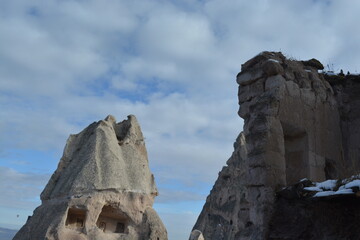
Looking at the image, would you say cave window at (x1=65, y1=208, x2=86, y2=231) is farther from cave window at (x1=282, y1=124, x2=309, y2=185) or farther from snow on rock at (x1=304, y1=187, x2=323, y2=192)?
snow on rock at (x1=304, y1=187, x2=323, y2=192)

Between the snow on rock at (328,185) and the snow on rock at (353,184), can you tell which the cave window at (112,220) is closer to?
the snow on rock at (328,185)

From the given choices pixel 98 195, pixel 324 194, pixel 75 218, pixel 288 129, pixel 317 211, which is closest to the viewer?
pixel 324 194

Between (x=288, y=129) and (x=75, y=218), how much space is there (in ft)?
38.9

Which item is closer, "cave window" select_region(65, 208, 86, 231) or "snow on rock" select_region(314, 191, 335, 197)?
"snow on rock" select_region(314, 191, 335, 197)

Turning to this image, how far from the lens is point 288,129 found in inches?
260

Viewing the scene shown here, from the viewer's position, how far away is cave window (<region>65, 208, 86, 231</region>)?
15672 millimetres

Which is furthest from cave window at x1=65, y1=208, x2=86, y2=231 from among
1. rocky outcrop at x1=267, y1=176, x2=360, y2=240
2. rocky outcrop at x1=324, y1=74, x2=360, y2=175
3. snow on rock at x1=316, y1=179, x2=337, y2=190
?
snow on rock at x1=316, y1=179, x2=337, y2=190

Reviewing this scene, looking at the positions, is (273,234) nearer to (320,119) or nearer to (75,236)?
(320,119)

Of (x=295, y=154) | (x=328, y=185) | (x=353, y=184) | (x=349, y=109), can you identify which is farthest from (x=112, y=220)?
(x=353, y=184)

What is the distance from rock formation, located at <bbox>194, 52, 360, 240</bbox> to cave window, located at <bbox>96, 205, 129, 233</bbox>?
10.4 metres

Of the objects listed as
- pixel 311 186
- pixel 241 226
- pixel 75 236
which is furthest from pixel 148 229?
pixel 311 186

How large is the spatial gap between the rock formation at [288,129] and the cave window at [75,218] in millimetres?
10234

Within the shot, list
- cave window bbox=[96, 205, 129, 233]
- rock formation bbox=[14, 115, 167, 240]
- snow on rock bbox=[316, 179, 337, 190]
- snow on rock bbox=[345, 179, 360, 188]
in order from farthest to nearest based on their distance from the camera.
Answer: cave window bbox=[96, 205, 129, 233], rock formation bbox=[14, 115, 167, 240], snow on rock bbox=[316, 179, 337, 190], snow on rock bbox=[345, 179, 360, 188]

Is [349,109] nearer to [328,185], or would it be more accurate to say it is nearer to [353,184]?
[328,185]
